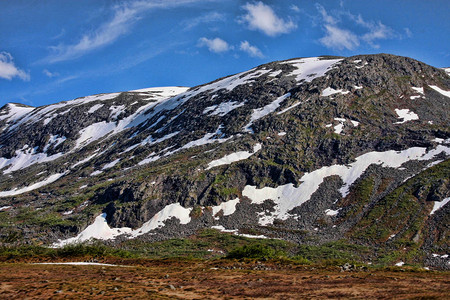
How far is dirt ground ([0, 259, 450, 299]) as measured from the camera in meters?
18.3

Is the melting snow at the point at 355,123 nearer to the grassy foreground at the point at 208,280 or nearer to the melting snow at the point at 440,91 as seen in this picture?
the melting snow at the point at 440,91

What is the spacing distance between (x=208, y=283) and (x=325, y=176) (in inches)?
3009

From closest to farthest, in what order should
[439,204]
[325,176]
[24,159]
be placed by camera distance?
[439,204] → [325,176] → [24,159]

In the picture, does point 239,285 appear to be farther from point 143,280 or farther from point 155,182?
point 155,182

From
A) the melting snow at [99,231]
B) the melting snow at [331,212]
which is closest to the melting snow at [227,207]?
the melting snow at [99,231]

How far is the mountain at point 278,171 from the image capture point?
74.2 m

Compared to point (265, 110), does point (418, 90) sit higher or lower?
higher

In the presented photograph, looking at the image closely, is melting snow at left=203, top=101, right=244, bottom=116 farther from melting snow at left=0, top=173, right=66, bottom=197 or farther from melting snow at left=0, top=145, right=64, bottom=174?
melting snow at left=0, top=145, right=64, bottom=174

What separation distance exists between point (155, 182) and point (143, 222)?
42.1 ft

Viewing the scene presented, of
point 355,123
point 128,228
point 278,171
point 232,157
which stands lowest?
point 128,228

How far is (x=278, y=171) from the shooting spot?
9544 cm

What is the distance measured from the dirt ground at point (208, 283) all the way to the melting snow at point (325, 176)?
192 ft

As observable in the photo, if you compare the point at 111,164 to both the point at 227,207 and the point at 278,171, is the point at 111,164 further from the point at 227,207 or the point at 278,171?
the point at 278,171

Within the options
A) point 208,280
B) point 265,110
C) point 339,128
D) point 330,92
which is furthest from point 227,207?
point 330,92
